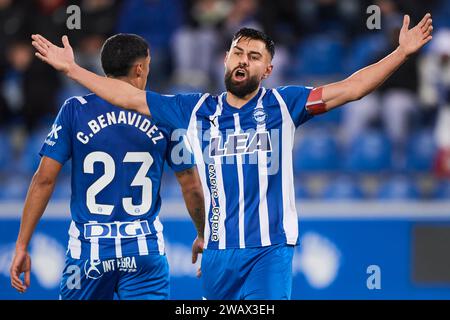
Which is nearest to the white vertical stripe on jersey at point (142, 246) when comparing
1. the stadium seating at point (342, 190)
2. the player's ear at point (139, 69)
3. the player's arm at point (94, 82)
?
the player's arm at point (94, 82)

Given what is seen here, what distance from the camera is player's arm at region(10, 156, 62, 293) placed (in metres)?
5.77

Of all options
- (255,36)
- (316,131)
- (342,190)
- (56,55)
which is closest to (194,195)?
(255,36)

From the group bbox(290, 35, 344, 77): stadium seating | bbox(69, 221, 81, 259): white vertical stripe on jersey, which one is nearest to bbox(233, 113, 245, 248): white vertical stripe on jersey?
bbox(69, 221, 81, 259): white vertical stripe on jersey

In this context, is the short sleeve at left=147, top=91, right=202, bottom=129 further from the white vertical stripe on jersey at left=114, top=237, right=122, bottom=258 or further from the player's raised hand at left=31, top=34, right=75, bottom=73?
the white vertical stripe on jersey at left=114, top=237, right=122, bottom=258

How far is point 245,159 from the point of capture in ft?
18.2

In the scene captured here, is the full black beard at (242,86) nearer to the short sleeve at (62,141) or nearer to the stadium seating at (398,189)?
the short sleeve at (62,141)

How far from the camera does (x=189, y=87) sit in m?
11.7

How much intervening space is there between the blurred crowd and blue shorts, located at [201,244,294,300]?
4.48m

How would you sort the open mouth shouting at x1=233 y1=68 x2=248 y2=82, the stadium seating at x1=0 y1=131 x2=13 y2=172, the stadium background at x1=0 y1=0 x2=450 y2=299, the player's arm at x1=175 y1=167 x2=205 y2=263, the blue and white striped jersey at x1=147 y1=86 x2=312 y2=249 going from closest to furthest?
1. the blue and white striped jersey at x1=147 y1=86 x2=312 y2=249
2. the open mouth shouting at x1=233 y1=68 x2=248 y2=82
3. the player's arm at x1=175 y1=167 x2=205 y2=263
4. the stadium background at x1=0 y1=0 x2=450 y2=299
5. the stadium seating at x1=0 y1=131 x2=13 y2=172

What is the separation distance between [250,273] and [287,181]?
54 cm

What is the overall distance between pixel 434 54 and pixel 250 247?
6510mm

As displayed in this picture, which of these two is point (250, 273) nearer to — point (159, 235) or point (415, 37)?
point (159, 235)
